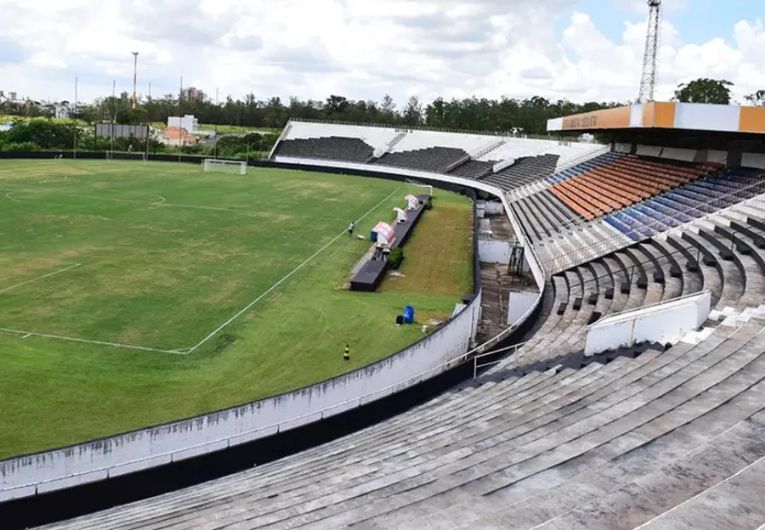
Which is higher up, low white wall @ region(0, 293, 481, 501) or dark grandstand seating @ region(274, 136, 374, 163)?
dark grandstand seating @ region(274, 136, 374, 163)

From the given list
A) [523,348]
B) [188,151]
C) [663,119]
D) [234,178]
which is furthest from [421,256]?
[188,151]

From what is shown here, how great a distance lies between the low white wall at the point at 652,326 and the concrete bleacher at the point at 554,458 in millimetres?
380

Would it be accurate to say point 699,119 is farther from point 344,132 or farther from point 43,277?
point 344,132

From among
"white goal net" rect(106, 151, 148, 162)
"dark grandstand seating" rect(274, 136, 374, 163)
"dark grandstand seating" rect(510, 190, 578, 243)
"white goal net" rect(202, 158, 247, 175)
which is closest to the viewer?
"dark grandstand seating" rect(510, 190, 578, 243)

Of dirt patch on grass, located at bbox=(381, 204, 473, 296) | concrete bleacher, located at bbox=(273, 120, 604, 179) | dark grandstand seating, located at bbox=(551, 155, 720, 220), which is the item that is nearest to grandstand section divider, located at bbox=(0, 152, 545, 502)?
dirt patch on grass, located at bbox=(381, 204, 473, 296)

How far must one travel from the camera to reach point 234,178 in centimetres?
6594

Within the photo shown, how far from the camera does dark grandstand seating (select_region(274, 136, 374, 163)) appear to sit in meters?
84.6

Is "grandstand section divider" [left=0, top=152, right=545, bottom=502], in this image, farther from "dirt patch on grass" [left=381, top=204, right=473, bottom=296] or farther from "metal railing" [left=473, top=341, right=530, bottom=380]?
"dirt patch on grass" [left=381, top=204, right=473, bottom=296]

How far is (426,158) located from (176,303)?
2333 inches

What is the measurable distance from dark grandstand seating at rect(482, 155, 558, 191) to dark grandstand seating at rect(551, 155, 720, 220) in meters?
9.19

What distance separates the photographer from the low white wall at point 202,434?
10.8m

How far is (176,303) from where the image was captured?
23547 millimetres

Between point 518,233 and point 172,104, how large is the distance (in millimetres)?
139737

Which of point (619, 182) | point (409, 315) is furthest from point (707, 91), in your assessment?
point (409, 315)
